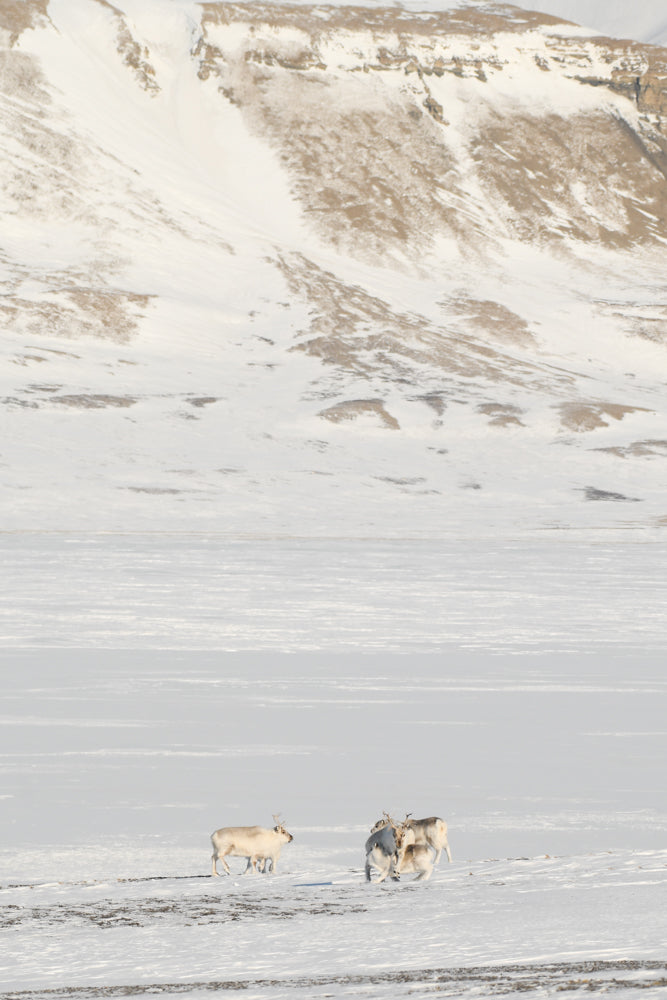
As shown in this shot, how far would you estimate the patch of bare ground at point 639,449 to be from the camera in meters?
65.8

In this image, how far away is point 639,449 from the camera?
219ft

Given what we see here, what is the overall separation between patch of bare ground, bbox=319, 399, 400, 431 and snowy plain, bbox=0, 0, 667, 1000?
40218 mm

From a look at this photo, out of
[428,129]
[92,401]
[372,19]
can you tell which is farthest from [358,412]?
[372,19]

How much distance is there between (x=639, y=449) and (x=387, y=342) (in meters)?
26.3

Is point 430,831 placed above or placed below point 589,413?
below

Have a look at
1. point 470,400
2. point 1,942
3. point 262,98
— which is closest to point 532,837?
point 1,942

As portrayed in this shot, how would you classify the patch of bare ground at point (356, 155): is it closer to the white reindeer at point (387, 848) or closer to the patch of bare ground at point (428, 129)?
the patch of bare ground at point (428, 129)

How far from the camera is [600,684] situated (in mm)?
16078

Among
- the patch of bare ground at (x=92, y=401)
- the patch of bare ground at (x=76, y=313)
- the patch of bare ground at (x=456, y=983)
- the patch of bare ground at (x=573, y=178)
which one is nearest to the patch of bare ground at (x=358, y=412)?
the patch of bare ground at (x=92, y=401)

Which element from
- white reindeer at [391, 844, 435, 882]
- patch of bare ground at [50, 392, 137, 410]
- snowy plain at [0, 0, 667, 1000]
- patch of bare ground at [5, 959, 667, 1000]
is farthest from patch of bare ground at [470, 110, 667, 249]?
patch of bare ground at [5, 959, 667, 1000]

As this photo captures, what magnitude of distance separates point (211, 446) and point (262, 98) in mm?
78692

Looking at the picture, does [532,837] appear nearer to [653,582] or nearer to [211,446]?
[653,582]

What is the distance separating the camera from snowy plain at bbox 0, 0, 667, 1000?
6305 mm

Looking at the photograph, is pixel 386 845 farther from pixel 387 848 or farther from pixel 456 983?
pixel 456 983
